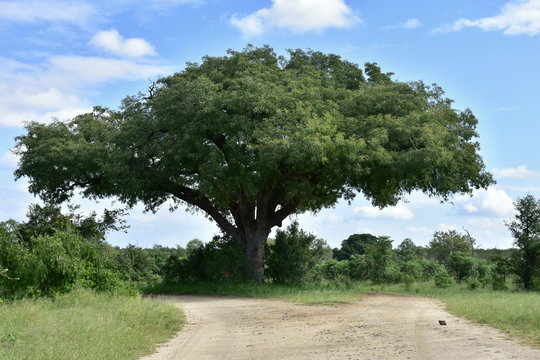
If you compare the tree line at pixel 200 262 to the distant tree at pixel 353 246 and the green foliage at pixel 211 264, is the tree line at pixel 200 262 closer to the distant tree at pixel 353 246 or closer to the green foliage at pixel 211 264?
the green foliage at pixel 211 264

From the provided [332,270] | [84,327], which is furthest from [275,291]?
[332,270]

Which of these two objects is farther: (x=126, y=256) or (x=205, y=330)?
(x=126, y=256)

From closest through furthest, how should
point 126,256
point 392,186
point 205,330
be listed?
point 205,330
point 392,186
point 126,256

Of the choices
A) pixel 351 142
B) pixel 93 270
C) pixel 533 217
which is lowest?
pixel 93 270

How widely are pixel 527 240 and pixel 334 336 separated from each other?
1758cm

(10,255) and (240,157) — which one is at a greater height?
(240,157)

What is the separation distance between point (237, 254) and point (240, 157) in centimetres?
600

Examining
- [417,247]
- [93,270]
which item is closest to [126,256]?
A: [93,270]

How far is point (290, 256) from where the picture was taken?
1051 inches

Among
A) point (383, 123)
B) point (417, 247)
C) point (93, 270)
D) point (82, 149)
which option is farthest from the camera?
point (417, 247)

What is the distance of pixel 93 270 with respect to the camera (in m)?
18.2

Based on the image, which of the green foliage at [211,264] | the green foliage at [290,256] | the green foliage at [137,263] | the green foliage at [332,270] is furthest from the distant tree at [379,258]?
the green foliage at [137,263]

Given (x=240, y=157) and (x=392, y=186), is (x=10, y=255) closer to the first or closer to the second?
(x=240, y=157)

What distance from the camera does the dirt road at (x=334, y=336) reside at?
9.51 metres
